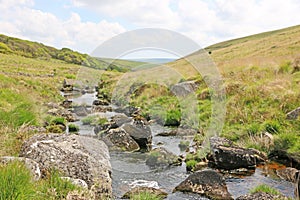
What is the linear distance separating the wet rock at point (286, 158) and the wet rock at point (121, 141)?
5.10 metres

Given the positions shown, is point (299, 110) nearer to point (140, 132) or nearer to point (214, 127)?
point (214, 127)

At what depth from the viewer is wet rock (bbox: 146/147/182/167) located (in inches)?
434

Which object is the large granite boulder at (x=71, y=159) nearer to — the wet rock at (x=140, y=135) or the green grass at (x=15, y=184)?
the green grass at (x=15, y=184)

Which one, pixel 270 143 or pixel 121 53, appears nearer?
pixel 270 143

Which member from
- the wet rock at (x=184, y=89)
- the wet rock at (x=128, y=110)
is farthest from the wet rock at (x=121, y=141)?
the wet rock at (x=184, y=89)

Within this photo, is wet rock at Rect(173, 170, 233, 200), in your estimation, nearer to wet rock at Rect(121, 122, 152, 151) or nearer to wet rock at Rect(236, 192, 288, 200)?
wet rock at Rect(236, 192, 288, 200)

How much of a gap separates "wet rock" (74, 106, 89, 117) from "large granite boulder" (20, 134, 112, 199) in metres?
14.2

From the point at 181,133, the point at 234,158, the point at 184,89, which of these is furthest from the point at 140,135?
the point at 184,89

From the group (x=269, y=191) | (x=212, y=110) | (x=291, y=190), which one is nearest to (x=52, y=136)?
(x=269, y=191)

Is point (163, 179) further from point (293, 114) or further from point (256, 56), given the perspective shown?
point (256, 56)

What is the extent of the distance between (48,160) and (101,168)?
1.15 metres

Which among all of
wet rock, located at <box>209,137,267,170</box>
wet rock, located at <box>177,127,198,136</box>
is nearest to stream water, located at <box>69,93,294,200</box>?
wet rock, located at <box>209,137,267,170</box>

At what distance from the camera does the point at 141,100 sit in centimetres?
2398

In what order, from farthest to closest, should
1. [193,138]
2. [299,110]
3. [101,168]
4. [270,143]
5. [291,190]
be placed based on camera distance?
1. [193,138]
2. [299,110]
3. [270,143]
4. [291,190]
5. [101,168]
